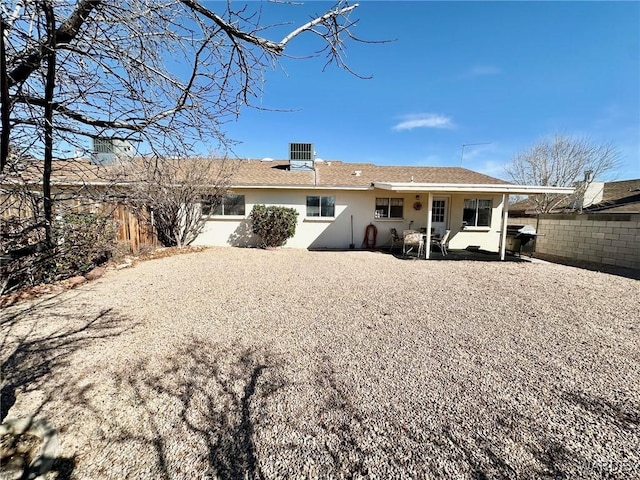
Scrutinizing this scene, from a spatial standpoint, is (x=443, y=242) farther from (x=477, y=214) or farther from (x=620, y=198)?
(x=620, y=198)

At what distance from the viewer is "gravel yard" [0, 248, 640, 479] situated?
199cm

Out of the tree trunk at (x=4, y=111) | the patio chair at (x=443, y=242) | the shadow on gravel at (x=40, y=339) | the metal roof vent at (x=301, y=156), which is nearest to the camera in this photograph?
the tree trunk at (x=4, y=111)

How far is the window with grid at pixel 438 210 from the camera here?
40.2 feet

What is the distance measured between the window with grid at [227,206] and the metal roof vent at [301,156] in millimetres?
3478

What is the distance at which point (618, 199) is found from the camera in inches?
780

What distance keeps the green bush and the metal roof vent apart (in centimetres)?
323

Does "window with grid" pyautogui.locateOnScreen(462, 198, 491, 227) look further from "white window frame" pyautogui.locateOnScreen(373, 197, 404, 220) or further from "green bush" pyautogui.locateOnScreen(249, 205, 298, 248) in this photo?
"green bush" pyautogui.locateOnScreen(249, 205, 298, 248)

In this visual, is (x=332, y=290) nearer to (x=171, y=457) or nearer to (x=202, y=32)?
(x=171, y=457)

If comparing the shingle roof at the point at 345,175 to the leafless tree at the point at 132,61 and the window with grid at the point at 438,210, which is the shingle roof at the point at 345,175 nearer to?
the window with grid at the point at 438,210

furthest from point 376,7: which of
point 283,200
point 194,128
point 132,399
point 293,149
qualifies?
point 293,149

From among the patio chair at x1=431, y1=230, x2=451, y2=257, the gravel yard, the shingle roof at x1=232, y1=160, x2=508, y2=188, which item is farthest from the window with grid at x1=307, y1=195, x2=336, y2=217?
the gravel yard

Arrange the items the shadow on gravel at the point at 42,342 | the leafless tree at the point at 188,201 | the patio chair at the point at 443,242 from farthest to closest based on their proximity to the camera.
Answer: the patio chair at the point at 443,242 → the leafless tree at the point at 188,201 → the shadow on gravel at the point at 42,342

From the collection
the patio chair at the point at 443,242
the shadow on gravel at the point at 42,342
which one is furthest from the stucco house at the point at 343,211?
the shadow on gravel at the point at 42,342

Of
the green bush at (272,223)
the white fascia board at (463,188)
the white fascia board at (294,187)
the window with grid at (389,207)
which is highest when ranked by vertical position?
the white fascia board at (294,187)
